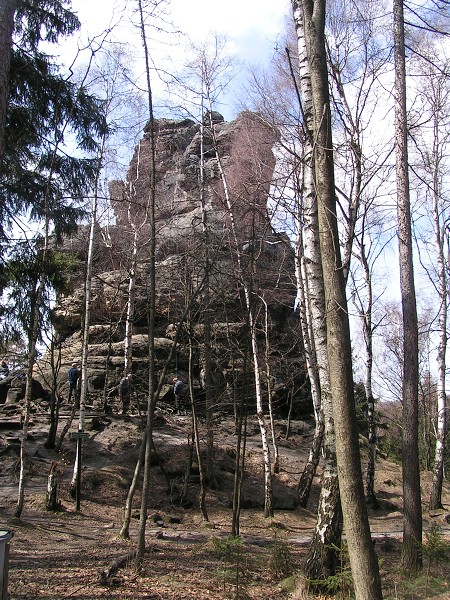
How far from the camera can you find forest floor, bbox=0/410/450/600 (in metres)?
5.67

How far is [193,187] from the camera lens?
19453 millimetres

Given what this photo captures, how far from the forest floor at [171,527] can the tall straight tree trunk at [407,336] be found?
0.54 meters

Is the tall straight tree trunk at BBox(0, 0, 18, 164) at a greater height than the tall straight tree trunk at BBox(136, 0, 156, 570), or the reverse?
the tall straight tree trunk at BBox(0, 0, 18, 164)

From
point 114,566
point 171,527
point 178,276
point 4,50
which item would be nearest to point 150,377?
point 114,566

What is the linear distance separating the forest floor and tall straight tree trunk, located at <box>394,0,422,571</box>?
538mm

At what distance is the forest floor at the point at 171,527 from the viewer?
5672mm

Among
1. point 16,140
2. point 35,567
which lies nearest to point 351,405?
point 35,567

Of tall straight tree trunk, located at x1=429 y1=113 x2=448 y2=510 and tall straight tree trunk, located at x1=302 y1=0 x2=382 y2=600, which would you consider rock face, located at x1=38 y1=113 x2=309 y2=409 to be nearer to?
tall straight tree trunk, located at x1=429 y1=113 x2=448 y2=510

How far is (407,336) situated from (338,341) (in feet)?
15.2

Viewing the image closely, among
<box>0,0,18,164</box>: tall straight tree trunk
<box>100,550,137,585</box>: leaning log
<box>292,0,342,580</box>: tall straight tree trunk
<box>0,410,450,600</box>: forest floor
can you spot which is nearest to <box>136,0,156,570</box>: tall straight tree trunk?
<box>100,550,137,585</box>: leaning log

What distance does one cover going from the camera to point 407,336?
26.8ft

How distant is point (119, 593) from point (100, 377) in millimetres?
16093

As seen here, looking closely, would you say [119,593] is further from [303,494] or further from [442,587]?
[303,494]

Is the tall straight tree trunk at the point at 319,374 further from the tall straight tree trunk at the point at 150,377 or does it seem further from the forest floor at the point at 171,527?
the tall straight tree trunk at the point at 150,377
